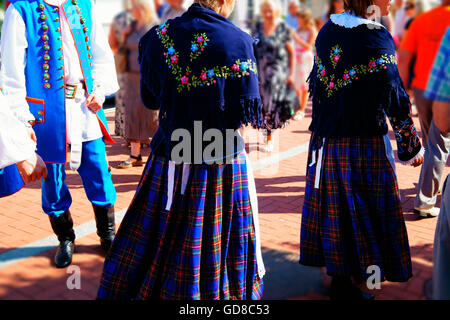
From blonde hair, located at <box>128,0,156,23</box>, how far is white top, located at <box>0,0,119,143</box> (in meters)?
2.21

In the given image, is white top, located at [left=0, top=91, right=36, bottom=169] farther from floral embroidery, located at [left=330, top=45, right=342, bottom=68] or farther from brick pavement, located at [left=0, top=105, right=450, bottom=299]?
floral embroidery, located at [left=330, top=45, right=342, bottom=68]

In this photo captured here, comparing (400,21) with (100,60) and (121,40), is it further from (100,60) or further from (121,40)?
(100,60)

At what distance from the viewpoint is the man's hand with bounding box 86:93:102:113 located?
3240 millimetres

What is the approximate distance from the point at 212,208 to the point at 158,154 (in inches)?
17.2

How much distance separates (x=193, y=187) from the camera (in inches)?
101

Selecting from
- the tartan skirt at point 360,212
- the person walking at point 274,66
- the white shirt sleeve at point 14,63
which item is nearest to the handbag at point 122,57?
the person walking at point 274,66


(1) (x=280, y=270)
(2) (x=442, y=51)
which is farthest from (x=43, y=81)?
(2) (x=442, y=51)

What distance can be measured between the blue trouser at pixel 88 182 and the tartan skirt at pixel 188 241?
26.9 inches

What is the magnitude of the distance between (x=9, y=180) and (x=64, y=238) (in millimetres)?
1045

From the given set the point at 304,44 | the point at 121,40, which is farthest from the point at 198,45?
the point at 304,44

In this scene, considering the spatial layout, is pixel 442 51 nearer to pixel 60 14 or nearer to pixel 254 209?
pixel 254 209

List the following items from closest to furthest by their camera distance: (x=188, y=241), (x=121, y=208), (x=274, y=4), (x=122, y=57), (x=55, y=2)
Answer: (x=188, y=241) → (x=55, y=2) → (x=121, y=208) → (x=122, y=57) → (x=274, y=4)

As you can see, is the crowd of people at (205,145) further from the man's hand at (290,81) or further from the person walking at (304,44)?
the person walking at (304,44)

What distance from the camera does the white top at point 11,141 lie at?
229 centimetres
